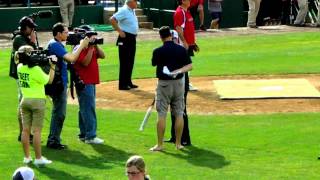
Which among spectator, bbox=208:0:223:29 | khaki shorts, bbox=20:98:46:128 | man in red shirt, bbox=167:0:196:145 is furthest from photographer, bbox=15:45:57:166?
spectator, bbox=208:0:223:29

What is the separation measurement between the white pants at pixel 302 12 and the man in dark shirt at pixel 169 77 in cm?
1921

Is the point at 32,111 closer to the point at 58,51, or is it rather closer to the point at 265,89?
the point at 58,51

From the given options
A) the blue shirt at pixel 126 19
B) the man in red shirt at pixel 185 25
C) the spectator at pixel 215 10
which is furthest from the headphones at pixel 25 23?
the spectator at pixel 215 10

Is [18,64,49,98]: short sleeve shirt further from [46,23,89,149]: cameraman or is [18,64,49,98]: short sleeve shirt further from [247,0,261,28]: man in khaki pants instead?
[247,0,261,28]: man in khaki pants

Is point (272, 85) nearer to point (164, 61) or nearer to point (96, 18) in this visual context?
point (164, 61)

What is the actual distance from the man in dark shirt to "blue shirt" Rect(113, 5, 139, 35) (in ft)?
18.5

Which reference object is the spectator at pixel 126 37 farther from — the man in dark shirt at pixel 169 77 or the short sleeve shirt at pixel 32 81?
the short sleeve shirt at pixel 32 81

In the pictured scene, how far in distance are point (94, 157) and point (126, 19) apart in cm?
626

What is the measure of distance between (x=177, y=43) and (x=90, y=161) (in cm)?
229

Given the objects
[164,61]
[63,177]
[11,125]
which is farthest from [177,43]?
[11,125]

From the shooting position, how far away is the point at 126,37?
17.8 m

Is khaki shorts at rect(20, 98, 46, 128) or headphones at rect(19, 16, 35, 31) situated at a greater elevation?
headphones at rect(19, 16, 35, 31)

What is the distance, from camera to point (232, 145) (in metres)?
12.4

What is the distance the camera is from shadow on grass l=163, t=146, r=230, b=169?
37.1ft
